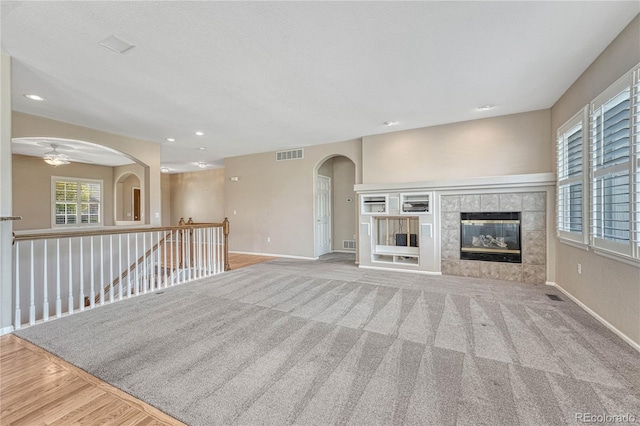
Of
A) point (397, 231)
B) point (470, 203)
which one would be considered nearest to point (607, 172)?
point (470, 203)

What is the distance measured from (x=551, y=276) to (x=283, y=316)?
431 cm

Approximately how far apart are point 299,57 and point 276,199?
15.6 feet

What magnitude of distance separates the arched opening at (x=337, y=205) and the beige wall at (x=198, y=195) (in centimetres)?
505

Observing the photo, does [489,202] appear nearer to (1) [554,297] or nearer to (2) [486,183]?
(2) [486,183]

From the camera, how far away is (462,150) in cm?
500

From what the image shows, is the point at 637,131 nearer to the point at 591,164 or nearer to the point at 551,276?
the point at 591,164

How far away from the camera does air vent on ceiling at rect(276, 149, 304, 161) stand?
6.94m

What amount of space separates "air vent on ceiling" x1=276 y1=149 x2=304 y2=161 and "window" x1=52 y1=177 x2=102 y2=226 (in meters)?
7.15

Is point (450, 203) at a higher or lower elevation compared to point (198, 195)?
lower

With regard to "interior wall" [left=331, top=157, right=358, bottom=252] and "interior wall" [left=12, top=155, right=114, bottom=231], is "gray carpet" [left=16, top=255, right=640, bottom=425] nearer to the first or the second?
"interior wall" [left=331, top=157, right=358, bottom=252]

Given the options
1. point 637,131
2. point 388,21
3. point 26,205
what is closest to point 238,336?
point 388,21

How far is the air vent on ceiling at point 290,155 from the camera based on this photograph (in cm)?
694

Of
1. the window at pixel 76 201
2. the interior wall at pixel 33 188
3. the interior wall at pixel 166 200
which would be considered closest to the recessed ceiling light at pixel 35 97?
the interior wall at pixel 33 188

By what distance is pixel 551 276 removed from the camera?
14.0 ft
